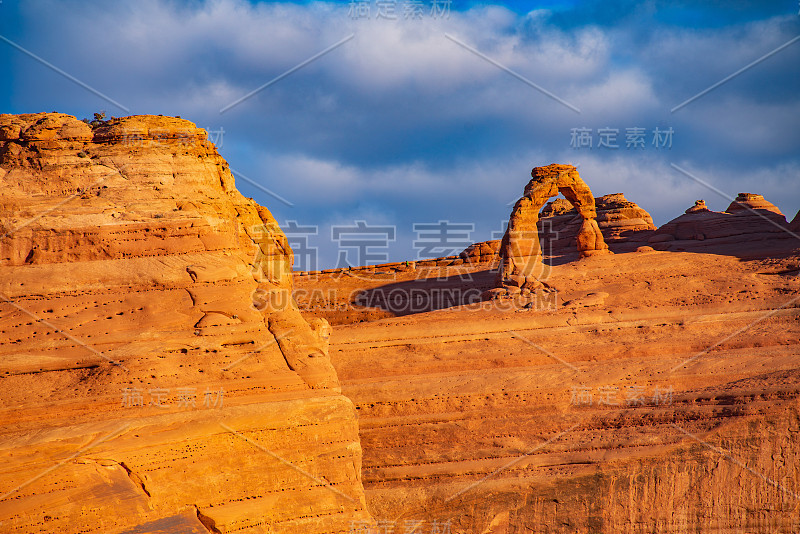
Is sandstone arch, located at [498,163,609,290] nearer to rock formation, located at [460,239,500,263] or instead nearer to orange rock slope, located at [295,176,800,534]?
orange rock slope, located at [295,176,800,534]

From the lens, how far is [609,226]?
113 ft

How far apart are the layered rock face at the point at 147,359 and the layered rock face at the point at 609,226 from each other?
22289 mm

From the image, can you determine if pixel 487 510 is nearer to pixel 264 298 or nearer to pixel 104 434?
pixel 264 298

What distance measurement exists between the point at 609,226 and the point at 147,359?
1083 inches

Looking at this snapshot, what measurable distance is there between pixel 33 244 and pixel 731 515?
13979 millimetres

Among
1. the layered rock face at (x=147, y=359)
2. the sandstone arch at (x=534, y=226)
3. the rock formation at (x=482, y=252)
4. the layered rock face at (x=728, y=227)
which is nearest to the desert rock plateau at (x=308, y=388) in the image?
the layered rock face at (x=147, y=359)

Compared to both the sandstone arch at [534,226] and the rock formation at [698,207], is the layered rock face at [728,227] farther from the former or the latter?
the sandstone arch at [534,226]

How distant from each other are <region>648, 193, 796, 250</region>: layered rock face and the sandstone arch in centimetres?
771

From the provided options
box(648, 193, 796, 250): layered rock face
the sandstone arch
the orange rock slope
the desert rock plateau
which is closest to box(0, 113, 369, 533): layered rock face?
the desert rock plateau

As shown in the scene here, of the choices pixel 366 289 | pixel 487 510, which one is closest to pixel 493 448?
pixel 487 510

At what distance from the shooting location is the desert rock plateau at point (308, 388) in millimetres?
10375

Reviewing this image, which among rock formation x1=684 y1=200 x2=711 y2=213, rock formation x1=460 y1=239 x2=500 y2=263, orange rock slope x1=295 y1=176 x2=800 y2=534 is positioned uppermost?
rock formation x1=684 y1=200 x2=711 y2=213

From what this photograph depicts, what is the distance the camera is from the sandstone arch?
21.1 metres

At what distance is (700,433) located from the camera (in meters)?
13.4
